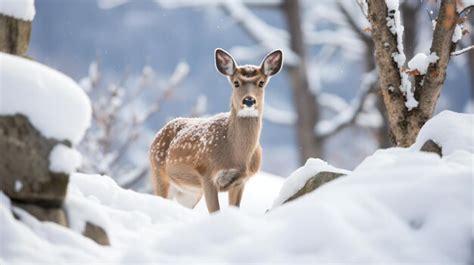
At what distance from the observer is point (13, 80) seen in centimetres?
367

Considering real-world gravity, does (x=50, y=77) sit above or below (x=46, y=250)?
above

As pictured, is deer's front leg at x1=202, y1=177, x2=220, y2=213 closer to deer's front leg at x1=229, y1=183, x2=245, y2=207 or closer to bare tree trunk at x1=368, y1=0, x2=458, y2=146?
deer's front leg at x1=229, y1=183, x2=245, y2=207

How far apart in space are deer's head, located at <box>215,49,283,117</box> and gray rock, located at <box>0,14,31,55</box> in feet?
6.89

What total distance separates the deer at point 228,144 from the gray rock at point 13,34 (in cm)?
206

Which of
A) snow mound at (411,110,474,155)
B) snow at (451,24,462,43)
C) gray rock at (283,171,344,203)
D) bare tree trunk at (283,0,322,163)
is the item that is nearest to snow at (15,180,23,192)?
gray rock at (283,171,344,203)

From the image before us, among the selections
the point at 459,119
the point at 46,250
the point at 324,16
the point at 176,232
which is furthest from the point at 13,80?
the point at 324,16

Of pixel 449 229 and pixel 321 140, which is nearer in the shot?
pixel 449 229

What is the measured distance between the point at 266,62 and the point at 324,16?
938 centimetres

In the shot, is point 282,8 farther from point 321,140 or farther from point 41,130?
point 41,130

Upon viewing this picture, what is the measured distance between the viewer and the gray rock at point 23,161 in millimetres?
3541

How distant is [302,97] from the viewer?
14188 mm

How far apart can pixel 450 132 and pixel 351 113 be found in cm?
921

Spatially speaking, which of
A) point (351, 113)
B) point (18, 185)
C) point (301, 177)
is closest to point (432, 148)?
point (301, 177)

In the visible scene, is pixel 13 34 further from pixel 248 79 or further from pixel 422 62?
pixel 422 62
